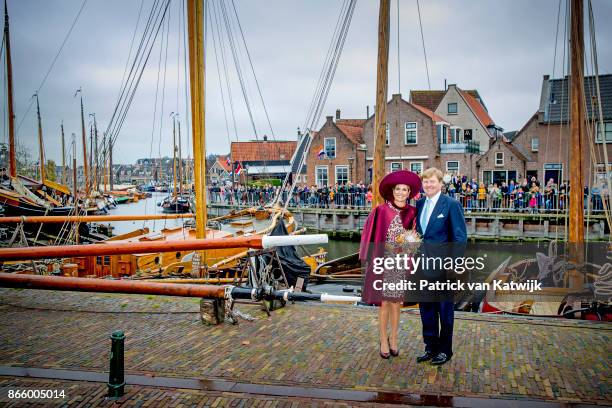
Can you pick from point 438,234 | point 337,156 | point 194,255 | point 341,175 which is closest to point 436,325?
point 438,234

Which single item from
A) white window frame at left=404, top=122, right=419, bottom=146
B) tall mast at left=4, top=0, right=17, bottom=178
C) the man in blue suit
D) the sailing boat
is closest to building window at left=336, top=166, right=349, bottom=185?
white window frame at left=404, top=122, right=419, bottom=146

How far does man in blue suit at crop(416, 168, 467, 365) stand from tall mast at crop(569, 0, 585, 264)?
237 inches

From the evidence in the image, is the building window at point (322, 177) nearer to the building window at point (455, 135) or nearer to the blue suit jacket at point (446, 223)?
the building window at point (455, 135)

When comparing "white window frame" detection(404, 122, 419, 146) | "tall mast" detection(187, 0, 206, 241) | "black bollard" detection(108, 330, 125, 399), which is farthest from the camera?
"white window frame" detection(404, 122, 419, 146)

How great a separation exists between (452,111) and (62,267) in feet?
128

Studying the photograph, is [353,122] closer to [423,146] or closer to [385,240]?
[423,146]

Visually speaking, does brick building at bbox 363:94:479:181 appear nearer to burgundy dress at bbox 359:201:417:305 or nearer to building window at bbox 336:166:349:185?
building window at bbox 336:166:349:185

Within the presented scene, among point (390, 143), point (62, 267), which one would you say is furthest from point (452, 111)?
point (62, 267)

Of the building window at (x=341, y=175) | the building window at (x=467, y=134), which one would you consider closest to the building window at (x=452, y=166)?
the building window at (x=467, y=134)

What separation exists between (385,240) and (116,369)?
2664 mm

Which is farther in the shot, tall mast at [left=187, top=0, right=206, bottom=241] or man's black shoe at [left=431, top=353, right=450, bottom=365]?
tall mast at [left=187, top=0, right=206, bottom=241]

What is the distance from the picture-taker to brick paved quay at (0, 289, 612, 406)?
4249 millimetres

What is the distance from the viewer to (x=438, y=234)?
15.4ft

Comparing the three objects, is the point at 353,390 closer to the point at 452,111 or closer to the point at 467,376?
the point at 467,376
